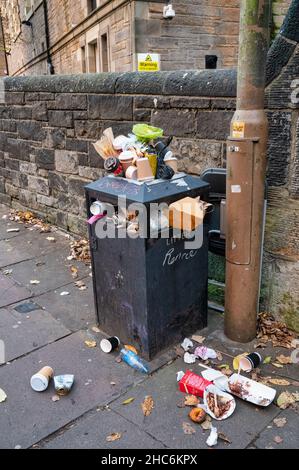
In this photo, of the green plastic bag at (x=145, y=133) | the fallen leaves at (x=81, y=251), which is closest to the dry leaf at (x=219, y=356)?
the green plastic bag at (x=145, y=133)

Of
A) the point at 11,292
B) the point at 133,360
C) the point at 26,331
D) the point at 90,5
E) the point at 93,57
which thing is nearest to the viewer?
the point at 133,360

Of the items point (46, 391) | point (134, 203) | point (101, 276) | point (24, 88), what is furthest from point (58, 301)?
point (24, 88)

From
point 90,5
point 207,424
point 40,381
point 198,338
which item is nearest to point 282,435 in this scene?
point 207,424

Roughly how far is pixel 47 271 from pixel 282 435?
295 cm

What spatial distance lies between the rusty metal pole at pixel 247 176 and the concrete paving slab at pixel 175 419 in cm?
69

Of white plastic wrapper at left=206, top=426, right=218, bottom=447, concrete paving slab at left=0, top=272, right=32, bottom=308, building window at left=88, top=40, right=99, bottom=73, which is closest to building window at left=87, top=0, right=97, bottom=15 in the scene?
building window at left=88, top=40, right=99, bottom=73

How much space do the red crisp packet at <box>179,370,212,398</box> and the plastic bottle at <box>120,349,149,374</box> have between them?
29 cm

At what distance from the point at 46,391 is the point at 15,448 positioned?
46 centimetres

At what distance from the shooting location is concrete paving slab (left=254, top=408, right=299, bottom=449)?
211 centimetres

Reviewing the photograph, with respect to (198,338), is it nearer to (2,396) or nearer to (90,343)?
(90,343)

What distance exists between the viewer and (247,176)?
8.72ft

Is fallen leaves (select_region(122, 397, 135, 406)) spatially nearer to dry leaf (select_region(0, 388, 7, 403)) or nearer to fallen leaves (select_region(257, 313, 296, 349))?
dry leaf (select_region(0, 388, 7, 403))

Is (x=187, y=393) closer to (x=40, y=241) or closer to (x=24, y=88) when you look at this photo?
(x=40, y=241)

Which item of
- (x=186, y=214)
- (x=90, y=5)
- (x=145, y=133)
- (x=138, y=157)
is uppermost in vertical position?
(x=90, y=5)
